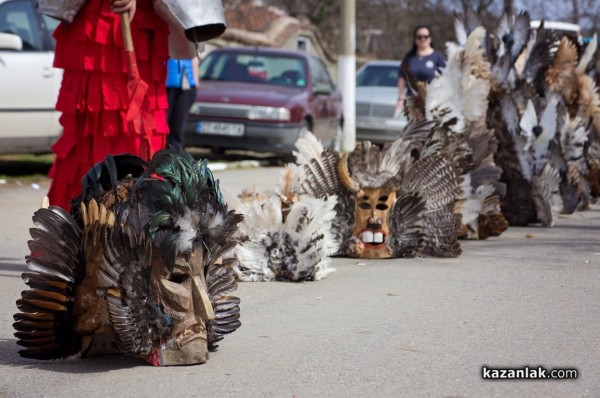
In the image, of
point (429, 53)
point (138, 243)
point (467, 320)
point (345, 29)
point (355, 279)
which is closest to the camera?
point (138, 243)

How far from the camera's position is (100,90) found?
20.5 feet

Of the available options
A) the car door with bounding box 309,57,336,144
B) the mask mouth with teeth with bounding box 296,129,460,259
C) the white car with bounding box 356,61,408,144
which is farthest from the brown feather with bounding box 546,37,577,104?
the white car with bounding box 356,61,408,144

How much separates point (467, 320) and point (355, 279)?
1396 mm

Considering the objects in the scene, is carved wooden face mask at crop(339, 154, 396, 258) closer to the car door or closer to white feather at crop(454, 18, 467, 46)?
white feather at crop(454, 18, 467, 46)

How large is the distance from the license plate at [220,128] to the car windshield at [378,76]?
622 cm

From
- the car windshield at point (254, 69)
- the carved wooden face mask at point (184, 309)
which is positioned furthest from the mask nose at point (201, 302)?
the car windshield at point (254, 69)

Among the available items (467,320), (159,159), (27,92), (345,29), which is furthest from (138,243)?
(345,29)

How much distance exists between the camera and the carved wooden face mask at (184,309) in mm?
4410

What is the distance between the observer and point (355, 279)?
697 cm

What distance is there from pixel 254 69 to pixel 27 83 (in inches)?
210

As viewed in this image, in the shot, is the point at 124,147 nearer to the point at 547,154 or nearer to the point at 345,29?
the point at 547,154

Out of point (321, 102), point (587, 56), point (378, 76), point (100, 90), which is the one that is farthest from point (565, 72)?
point (378, 76)

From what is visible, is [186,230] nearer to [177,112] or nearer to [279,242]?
[279,242]

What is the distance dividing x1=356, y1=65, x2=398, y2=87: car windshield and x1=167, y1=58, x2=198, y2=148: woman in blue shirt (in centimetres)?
1218
